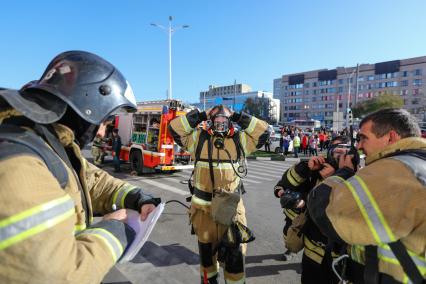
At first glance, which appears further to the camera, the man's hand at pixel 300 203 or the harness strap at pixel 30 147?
the man's hand at pixel 300 203

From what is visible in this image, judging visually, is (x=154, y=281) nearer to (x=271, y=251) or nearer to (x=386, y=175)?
(x=271, y=251)

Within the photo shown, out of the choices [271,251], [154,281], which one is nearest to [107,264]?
[154,281]

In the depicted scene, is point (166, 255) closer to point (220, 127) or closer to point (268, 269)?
point (268, 269)

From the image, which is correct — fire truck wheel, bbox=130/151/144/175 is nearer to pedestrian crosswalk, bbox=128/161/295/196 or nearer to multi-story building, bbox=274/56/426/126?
pedestrian crosswalk, bbox=128/161/295/196

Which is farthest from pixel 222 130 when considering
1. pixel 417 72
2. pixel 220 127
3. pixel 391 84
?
pixel 391 84

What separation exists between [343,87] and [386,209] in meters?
90.6

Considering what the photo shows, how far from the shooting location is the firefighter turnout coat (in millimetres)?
1285

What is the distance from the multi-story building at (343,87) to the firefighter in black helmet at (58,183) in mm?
62859

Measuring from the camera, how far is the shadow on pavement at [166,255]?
3843mm

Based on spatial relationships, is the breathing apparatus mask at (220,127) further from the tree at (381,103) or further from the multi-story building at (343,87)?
the multi-story building at (343,87)

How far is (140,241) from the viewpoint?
1.34 meters

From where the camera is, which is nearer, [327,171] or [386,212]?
[386,212]

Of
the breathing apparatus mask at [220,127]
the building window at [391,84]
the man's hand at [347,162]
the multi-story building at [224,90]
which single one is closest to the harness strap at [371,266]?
the man's hand at [347,162]

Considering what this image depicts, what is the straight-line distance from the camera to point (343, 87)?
272ft
